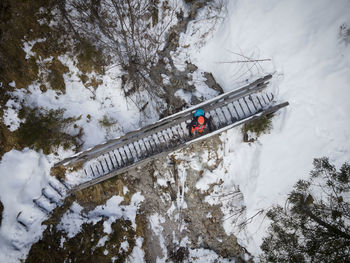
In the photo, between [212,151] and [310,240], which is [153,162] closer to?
[212,151]

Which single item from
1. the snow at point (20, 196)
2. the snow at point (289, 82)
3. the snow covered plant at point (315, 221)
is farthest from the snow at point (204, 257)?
the snow at point (20, 196)

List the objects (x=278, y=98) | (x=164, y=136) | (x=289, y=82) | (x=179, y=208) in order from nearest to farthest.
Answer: (x=289, y=82)
(x=278, y=98)
(x=164, y=136)
(x=179, y=208)

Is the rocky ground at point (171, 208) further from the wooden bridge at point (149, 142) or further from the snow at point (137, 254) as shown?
the wooden bridge at point (149, 142)

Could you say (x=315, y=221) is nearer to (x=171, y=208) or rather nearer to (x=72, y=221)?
(x=171, y=208)

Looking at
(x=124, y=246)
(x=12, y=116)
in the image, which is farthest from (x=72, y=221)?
(x=12, y=116)

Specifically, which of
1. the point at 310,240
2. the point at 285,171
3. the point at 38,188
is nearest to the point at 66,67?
the point at 38,188

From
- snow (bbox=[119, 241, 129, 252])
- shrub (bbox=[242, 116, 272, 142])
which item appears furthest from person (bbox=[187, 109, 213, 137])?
snow (bbox=[119, 241, 129, 252])
